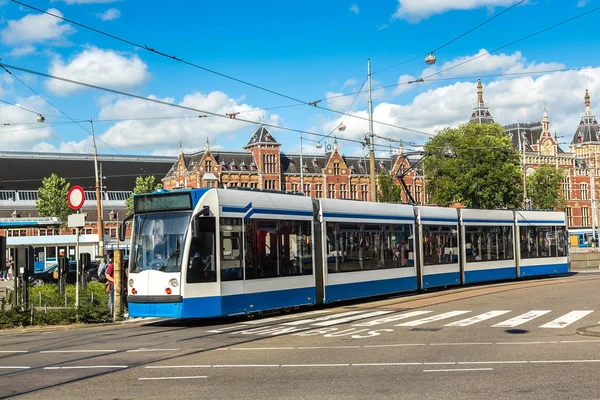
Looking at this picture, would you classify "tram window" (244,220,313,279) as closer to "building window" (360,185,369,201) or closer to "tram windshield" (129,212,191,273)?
"tram windshield" (129,212,191,273)

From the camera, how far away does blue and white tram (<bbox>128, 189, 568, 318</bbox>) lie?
1565cm

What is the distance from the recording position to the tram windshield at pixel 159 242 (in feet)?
51.2

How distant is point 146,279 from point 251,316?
3612 mm

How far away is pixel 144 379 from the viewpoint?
9.25m

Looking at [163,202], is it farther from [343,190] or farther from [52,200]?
[343,190]

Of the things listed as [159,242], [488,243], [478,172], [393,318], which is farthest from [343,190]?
[159,242]

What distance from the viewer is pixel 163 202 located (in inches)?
635

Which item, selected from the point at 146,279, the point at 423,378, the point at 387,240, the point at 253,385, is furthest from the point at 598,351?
the point at 387,240

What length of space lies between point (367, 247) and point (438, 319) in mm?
5416

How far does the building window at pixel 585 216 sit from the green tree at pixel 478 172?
4513 cm

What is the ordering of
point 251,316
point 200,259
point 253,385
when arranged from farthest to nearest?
point 251,316
point 200,259
point 253,385

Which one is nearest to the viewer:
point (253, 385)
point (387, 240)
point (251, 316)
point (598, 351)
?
point (253, 385)

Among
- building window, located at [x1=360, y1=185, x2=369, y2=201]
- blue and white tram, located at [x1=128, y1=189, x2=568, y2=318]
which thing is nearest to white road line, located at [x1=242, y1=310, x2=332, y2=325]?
blue and white tram, located at [x1=128, y1=189, x2=568, y2=318]

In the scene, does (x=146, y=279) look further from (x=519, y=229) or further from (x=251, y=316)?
(x=519, y=229)
